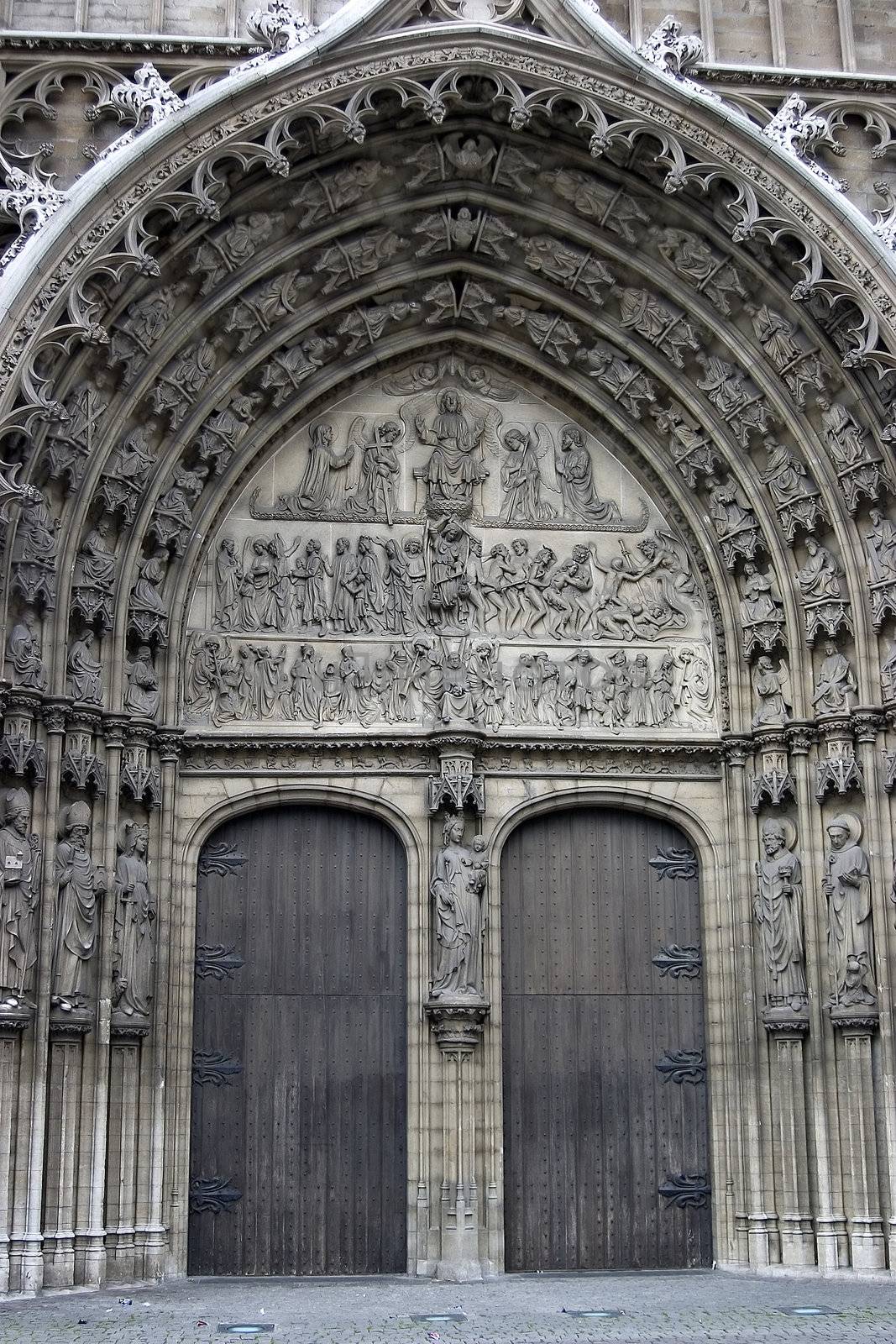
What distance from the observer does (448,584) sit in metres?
15.7

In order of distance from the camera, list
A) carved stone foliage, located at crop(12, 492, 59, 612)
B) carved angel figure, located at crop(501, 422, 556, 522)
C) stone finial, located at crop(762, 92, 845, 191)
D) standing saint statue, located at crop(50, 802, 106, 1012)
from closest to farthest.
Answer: standing saint statue, located at crop(50, 802, 106, 1012)
carved stone foliage, located at crop(12, 492, 59, 612)
stone finial, located at crop(762, 92, 845, 191)
carved angel figure, located at crop(501, 422, 556, 522)

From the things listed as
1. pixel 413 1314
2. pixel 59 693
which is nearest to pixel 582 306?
pixel 59 693

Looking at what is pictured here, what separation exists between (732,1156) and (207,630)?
21.2 feet

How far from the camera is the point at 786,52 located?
14969 millimetres

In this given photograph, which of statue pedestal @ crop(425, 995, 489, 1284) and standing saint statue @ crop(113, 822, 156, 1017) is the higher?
standing saint statue @ crop(113, 822, 156, 1017)

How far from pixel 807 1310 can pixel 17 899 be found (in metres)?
6.51

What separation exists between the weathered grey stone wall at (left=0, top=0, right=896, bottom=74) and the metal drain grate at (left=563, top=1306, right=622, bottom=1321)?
1012 centimetres

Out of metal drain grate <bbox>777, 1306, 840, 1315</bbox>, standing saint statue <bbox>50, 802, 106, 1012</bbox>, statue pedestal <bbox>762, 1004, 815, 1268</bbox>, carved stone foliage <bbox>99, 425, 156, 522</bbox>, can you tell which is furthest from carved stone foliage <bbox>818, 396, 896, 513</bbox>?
standing saint statue <bbox>50, 802, 106, 1012</bbox>

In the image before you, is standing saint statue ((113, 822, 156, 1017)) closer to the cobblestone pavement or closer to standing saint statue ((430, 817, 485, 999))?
the cobblestone pavement

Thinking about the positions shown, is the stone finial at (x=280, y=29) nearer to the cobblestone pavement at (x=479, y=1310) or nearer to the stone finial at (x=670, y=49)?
the stone finial at (x=670, y=49)

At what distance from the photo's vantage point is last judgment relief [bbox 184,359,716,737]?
15.4 meters

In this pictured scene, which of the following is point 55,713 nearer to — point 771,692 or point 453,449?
point 453,449

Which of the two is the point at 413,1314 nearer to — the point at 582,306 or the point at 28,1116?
the point at 28,1116

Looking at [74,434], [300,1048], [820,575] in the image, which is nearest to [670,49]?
[820,575]
